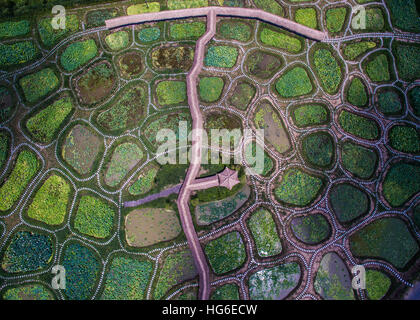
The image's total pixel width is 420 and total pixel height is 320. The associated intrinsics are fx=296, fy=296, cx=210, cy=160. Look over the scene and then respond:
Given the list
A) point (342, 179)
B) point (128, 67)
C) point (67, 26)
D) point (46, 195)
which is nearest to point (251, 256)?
point (342, 179)

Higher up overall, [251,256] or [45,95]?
[45,95]

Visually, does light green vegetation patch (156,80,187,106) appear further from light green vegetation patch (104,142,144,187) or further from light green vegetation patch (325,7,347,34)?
light green vegetation patch (325,7,347,34)

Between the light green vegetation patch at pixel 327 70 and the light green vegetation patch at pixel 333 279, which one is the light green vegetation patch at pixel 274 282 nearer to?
the light green vegetation patch at pixel 333 279

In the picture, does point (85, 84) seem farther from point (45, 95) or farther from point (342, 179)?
point (342, 179)

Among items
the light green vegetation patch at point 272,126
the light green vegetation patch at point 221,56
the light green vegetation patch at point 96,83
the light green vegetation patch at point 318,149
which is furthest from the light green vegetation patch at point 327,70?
the light green vegetation patch at point 96,83

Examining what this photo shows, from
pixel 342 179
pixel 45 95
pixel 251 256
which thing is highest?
pixel 45 95

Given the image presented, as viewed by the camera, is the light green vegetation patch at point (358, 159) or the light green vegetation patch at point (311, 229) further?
the light green vegetation patch at point (358, 159)
